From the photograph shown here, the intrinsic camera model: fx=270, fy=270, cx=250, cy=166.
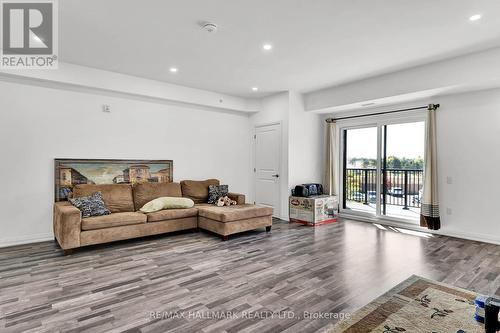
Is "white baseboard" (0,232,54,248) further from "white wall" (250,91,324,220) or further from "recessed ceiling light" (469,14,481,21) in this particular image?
"recessed ceiling light" (469,14,481,21)

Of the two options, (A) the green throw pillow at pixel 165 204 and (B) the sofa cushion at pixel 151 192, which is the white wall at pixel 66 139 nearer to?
(B) the sofa cushion at pixel 151 192

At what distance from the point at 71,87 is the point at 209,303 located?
425cm

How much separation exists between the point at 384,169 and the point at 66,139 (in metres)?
6.11

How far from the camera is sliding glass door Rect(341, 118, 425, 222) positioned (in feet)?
17.6

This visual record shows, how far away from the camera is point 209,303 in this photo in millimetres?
2463

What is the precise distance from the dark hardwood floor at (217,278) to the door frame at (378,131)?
49.1 inches

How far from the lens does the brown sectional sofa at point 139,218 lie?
372cm

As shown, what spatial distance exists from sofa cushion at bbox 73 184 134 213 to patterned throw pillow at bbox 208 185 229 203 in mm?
1511

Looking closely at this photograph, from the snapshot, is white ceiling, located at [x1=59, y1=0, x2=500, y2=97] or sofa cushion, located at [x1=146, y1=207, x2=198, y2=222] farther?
sofa cushion, located at [x1=146, y1=207, x2=198, y2=222]

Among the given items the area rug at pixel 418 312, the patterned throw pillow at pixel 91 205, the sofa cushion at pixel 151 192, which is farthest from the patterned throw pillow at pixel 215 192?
the area rug at pixel 418 312

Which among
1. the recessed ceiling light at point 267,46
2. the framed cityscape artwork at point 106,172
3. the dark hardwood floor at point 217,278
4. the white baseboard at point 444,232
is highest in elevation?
the recessed ceiling light at point 267,46

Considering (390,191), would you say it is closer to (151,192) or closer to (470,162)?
(470,162)

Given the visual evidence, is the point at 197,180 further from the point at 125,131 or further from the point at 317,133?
the point at 317,133

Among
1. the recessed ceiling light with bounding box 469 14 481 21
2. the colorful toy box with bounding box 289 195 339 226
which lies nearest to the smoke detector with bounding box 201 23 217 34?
the recessed ceiling light with bounding box 469 14 481 21
